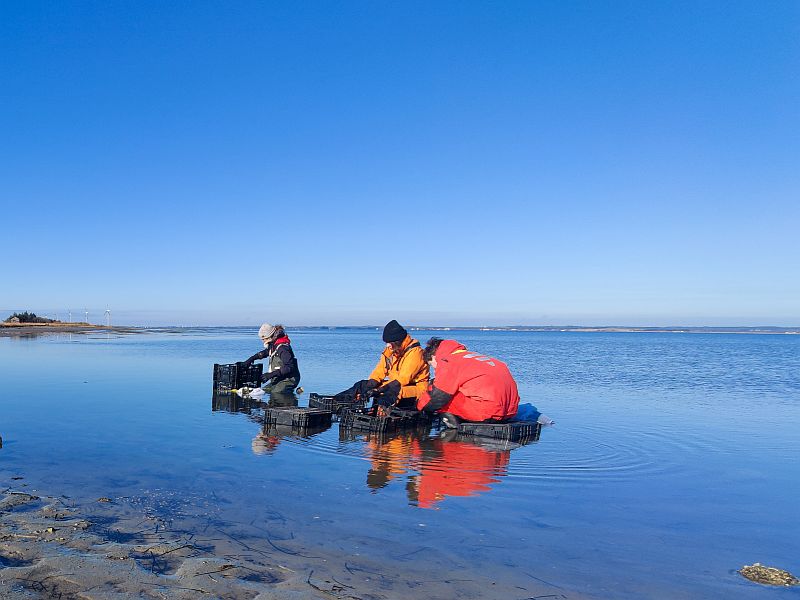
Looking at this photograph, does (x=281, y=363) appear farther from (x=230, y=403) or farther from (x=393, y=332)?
(x=393, y=332)

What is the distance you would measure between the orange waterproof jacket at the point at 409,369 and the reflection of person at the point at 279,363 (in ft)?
12.8

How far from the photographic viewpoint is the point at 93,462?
24.3 ft

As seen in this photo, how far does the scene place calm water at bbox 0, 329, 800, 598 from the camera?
4664 mm

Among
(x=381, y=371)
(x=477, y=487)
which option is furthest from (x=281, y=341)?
(x=477, y=487)

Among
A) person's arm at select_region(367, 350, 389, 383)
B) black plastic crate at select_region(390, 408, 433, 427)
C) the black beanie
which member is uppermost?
the black beanie

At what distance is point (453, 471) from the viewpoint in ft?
A: 24.3

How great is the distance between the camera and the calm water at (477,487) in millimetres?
4664

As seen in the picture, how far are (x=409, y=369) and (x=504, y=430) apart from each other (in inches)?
79.9

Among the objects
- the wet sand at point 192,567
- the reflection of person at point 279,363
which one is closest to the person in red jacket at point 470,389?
the wet sand at point 192,567

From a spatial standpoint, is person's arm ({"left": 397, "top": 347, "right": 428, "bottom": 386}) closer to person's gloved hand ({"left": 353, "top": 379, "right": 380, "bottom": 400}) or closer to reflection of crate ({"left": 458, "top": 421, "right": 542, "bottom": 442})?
person's gloved hand ({"left": 353, "top": 379, "right": 380, "bottom": 400})

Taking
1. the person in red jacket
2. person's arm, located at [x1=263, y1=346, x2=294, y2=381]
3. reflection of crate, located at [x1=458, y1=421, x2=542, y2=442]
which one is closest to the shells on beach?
reflection of crate, located at [x1=458, y1=421, x2=542, y2=442]

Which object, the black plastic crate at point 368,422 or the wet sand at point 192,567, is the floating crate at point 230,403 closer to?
the black plastic crate at point 368,422

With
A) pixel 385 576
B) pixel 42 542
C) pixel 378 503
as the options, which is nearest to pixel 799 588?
pixel 385 576

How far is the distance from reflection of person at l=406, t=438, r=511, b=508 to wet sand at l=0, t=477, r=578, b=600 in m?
1.66
